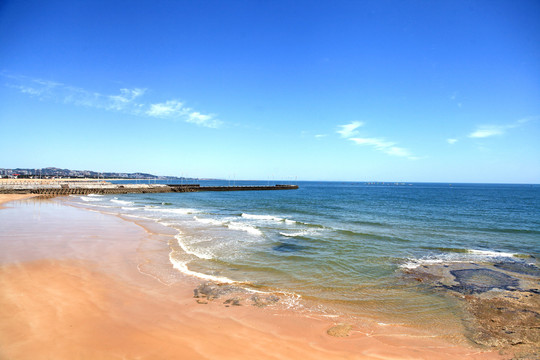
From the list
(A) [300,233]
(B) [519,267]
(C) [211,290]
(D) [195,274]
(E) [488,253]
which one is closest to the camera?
(C) [211,290]

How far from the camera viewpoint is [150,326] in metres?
6.38

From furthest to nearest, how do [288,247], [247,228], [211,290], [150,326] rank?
[247,228] → [288,247] → [211,290] → [150,326]

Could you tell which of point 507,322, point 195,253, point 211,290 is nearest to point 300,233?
point 195,253

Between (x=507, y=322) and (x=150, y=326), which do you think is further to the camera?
(x=507, y=322)

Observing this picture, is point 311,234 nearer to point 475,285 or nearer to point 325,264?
point 325,264

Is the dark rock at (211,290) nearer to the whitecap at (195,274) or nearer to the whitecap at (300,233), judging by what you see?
the whitecap at (195,274)

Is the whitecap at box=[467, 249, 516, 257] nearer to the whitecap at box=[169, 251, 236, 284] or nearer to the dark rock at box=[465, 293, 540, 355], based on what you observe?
the dark rock at box=[465, 293, 540, 355]

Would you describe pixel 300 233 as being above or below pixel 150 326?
below

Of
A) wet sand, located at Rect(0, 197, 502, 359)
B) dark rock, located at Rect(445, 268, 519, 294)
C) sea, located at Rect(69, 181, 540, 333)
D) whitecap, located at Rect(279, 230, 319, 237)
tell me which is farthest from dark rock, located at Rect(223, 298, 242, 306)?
whitecap, located at Rect(279, 230, 319, 237)

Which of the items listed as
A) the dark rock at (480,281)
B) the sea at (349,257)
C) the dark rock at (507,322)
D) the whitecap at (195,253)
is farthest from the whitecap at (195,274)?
the dark rock at (480,281)

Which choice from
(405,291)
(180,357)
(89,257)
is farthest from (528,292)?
(89,257)

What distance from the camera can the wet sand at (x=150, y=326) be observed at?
215 inches

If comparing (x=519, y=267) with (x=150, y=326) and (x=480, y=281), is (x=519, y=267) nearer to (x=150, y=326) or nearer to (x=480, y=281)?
(x=480, y=281)

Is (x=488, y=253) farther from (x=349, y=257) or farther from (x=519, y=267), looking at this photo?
(x=349, y=257)
